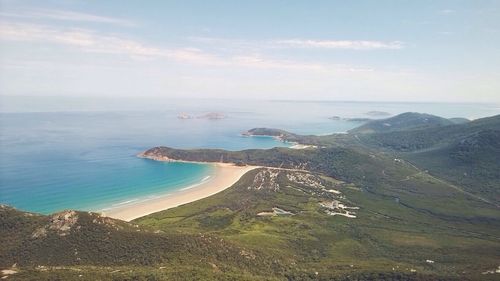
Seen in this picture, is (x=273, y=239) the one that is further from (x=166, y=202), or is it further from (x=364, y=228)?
(x=166, y=202)

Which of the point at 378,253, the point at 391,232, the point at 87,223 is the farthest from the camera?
the point at 391,232

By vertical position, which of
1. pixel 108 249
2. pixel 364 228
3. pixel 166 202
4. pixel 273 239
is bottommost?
pixel 364 228

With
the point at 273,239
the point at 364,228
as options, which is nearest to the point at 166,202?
the point at 273,239

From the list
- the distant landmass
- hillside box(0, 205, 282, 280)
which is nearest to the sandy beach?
the distant landmass

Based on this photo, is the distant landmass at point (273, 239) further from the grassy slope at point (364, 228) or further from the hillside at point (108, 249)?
the grassy slope at point (364, 228)

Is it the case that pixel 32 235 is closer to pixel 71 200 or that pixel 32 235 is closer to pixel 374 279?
pixel 71 200

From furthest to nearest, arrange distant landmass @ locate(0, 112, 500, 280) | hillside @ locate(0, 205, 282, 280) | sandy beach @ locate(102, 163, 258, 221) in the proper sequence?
sandy beach @ locate(102, 163, 258, 221) < distant landmass @ locate(0, 112, 500, 280) < hillside @ locate(0, 205, 282, 280)

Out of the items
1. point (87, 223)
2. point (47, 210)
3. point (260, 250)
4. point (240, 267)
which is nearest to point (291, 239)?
point (260, 250)

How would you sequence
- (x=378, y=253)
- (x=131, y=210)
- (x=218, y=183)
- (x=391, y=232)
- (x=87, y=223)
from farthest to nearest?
(x=218, y=183)
(x=131, y=210)
(x=391, y=232)
(x=378, y=253)
(x=87, y=223)

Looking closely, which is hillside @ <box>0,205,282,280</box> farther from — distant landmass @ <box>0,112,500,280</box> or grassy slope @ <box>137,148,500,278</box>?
grassy slope @ <box>137,148,500,278</box>

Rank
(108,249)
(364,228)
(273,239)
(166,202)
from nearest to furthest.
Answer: (108,249) < (273,239) < (364,228) < (166,202)

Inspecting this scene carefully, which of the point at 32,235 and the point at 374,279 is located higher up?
the point at 32,235
